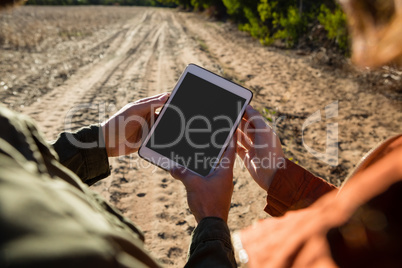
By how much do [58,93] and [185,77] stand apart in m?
4.66

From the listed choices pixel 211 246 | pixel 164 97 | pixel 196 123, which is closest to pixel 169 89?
pixel 164 97

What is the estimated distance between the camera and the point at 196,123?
1759mm

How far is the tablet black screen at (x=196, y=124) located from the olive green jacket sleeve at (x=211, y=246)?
1.73 feet

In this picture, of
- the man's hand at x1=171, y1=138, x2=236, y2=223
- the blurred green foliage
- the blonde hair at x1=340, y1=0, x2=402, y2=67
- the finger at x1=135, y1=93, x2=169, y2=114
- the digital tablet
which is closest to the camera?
the blonde hair at x1=340, y1=0, x2=402, y2=67

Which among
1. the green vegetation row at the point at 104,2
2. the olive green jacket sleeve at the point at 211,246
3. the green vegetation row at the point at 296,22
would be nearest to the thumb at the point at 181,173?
the olive green jacket sleeve at the point at 211,246

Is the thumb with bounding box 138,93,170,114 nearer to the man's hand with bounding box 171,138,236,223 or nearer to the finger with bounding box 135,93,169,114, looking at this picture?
the finger with bounding box 135,93,169,114

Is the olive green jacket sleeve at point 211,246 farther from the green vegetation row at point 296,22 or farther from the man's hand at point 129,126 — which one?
the green vegetation row at point 296,22

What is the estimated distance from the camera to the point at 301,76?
23.1 feet

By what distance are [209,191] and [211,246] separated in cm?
44

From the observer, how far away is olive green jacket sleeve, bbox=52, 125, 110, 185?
1.42 metres

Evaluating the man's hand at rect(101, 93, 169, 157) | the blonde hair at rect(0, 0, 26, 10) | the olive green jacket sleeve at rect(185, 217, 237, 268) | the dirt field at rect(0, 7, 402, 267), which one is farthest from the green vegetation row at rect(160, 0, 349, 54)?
the blonde hair at rect(0, 0, 26, 10)

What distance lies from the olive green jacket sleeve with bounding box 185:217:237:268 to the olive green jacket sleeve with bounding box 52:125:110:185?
2.35 ft

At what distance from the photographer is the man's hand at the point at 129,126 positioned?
1742 mm

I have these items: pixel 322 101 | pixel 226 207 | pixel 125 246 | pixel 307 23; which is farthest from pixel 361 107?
pixel 307 23
